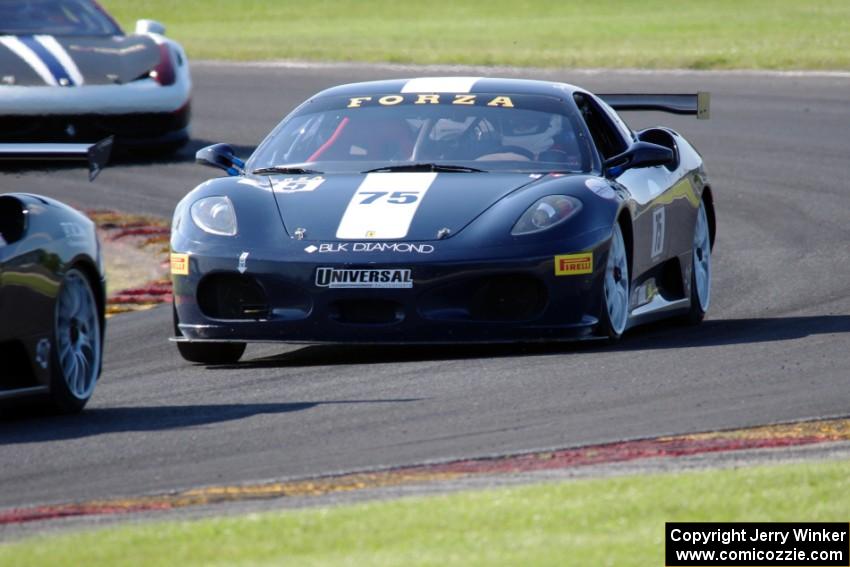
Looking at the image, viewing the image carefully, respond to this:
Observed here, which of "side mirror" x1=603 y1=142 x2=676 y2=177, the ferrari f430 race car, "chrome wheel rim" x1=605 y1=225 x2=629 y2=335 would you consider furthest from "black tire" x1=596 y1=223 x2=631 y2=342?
the ferrari f430 race car

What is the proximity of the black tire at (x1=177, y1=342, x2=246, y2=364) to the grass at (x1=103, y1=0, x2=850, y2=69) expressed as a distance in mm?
15717

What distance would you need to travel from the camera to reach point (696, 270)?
34.0 ft

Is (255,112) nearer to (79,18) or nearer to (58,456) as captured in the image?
(79,18)

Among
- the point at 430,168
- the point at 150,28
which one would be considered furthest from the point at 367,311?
the point at 150,28

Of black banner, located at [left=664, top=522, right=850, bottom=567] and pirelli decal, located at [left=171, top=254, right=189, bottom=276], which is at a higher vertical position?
black banner, located at [left=664, top=522, right=850, bottom=567]

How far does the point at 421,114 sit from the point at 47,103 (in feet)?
21.7

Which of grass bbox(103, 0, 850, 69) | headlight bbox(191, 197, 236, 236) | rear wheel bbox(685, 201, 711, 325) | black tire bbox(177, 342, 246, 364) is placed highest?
headlight bbox(191, 197, 236, 236)

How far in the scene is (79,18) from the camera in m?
16.7

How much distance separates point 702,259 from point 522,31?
25.9 metres

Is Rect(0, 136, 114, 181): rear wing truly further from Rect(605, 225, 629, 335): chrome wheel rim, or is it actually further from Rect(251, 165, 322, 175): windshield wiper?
Rect(605, 225, 629, 335): chrome wheel rim

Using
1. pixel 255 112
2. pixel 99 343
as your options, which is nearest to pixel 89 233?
pixel 99 343

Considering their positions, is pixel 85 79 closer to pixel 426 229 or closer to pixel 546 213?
pixel 426 229

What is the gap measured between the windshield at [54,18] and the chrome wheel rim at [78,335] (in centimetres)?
Result: 887

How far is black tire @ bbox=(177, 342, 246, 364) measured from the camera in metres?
8.90
